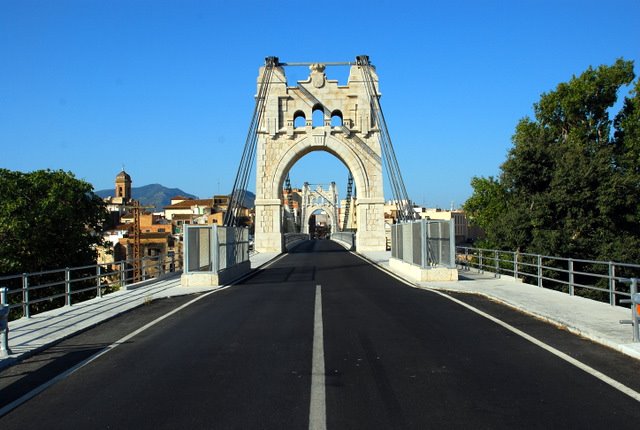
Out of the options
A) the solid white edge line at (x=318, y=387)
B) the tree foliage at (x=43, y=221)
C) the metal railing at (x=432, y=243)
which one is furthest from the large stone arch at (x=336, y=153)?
the solid white edge line at (x=318, y=387)

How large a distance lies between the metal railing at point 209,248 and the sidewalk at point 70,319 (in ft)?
3.98

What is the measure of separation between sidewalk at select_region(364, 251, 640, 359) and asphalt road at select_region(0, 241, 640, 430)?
1.12 ft

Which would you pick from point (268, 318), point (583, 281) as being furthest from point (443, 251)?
point (583, 281)

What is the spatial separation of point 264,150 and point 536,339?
136ft

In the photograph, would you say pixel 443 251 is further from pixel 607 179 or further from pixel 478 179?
pixel 478 179

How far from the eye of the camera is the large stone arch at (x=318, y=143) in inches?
1903

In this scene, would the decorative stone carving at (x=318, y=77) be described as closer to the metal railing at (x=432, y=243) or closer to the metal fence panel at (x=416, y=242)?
the metal fence panel at (x=416, y=242)

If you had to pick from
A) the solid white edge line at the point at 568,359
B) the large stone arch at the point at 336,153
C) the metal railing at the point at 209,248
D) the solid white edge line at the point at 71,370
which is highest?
the large stone arch at the point at 336,153

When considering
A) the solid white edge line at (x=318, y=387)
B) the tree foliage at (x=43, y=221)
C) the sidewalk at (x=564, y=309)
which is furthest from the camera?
the tree foliage at (x=43, y=221)

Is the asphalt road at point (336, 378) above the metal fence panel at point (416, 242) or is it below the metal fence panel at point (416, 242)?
Answer: below

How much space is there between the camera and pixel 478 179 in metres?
54.7

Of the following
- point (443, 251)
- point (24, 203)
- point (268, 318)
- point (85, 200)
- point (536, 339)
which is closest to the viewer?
point (536, 339)

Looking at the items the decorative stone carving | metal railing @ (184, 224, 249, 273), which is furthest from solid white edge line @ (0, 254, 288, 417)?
the decorative stone carving

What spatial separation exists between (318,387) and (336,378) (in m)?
0.46
